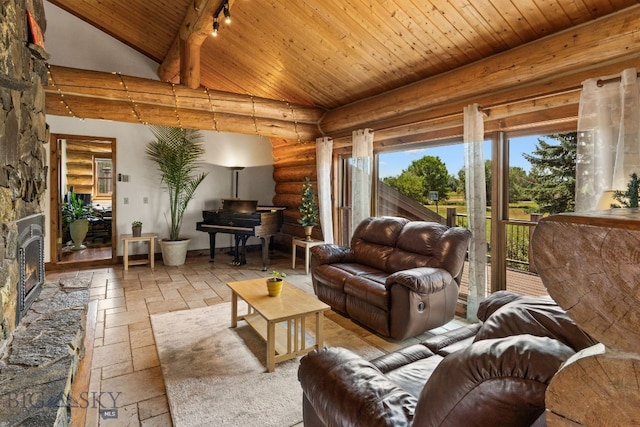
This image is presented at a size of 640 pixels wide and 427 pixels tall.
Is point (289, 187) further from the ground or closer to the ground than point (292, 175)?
closer to the ground

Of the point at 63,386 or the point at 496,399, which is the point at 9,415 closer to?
the point at 63,386

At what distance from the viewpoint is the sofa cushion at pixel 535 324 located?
122cm

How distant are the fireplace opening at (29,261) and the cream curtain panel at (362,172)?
3688 mm

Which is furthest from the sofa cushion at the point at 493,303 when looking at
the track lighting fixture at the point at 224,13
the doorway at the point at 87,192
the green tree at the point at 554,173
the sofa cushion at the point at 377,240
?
the doorway at the point at 87,192

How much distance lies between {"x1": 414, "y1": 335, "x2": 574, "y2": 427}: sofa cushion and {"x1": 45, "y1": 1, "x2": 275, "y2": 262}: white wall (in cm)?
627

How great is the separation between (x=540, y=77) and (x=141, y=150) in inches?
238

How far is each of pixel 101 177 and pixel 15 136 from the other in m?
7.75

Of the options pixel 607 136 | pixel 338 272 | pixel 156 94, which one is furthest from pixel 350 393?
pixel 156 94

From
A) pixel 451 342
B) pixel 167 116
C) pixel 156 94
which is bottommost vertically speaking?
pixel 451 342

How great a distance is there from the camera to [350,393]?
126 centimetres

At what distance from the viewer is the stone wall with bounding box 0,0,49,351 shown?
2.04m

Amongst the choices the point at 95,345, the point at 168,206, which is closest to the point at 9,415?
the point at 95,345

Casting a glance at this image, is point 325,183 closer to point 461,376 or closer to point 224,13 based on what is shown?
point 224,13

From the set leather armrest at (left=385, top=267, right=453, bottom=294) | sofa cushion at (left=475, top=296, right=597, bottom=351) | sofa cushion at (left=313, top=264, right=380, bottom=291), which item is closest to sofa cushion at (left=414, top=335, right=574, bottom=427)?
sofa cushion at (left=475, top=296, right=597, bottom=351)
